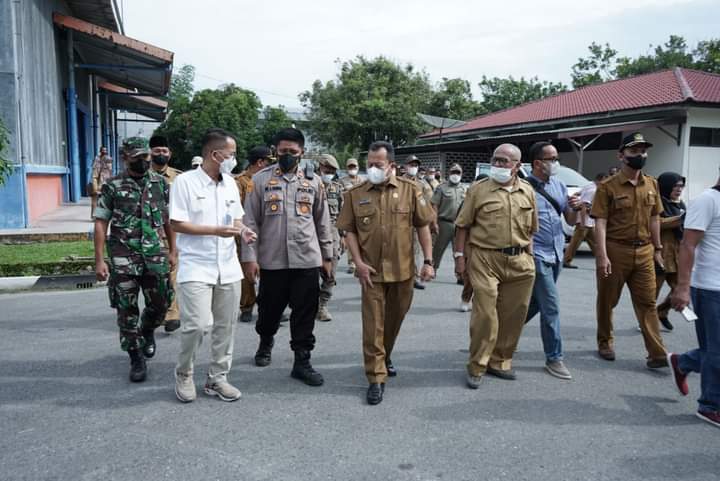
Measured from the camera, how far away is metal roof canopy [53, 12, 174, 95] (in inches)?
614

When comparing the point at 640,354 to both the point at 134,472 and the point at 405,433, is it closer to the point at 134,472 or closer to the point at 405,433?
the point at 405,433

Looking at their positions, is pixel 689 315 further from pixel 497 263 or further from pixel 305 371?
pixel 305 371

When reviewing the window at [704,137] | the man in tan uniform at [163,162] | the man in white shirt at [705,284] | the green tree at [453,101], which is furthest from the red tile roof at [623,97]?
the man in tan uniform at [163,162]

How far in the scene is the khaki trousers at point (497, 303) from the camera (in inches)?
171

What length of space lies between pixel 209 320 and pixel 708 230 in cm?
330

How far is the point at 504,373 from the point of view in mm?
4527

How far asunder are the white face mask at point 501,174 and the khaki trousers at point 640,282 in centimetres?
A: 125

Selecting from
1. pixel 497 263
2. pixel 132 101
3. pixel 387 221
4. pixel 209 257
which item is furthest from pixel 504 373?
pixel 132 101

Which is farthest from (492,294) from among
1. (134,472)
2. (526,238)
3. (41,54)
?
(41,54)

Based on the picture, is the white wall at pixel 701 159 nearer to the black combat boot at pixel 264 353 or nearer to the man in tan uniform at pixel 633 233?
the man in tan uniform at pixel 633 233

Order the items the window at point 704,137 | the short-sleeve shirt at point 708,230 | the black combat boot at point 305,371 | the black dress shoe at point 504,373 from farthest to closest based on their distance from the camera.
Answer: the window at point 704,137
the black dress shoe at point 504,373
the black combat boot at point 305,371
the short-sleeve shirt at point 708,230

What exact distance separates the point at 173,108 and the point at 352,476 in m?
35.4

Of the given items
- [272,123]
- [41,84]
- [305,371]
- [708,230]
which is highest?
[272,123]

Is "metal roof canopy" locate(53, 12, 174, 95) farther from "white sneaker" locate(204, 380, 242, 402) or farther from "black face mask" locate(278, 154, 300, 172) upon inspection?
"white sneaker" locate(204, 380, 242, 402)
